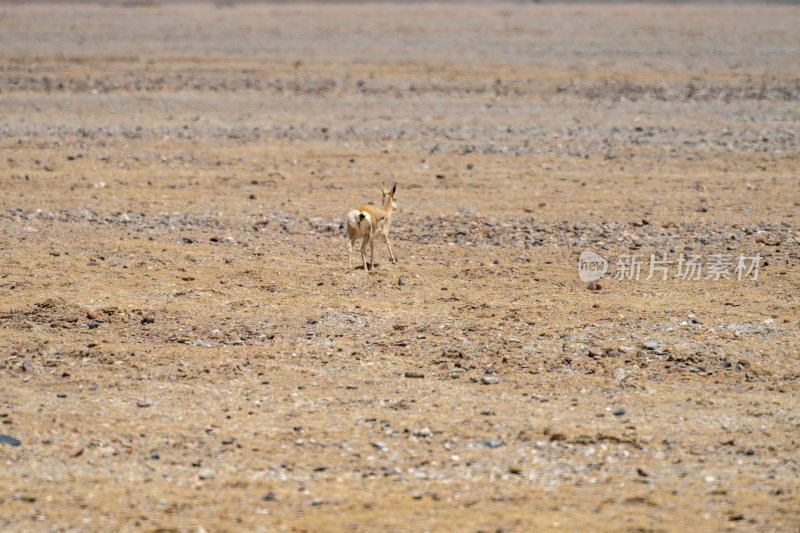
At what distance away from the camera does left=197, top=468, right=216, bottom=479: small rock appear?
691cm

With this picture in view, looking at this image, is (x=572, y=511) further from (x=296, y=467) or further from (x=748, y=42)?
(x=748, y=42)

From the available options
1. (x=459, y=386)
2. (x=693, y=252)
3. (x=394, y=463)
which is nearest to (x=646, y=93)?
(x=693, y=252)

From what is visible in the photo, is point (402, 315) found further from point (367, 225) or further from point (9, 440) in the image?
point (9, 440)

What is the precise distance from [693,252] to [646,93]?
1385cm

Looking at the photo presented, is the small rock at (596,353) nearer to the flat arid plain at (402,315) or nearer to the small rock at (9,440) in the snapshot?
the flat arid plain at (402,315)

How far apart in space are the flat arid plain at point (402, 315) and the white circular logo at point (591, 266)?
0.58 ft

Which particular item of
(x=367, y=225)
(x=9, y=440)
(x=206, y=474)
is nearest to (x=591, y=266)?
(x=367, y=225)

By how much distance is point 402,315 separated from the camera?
1028 centimetres

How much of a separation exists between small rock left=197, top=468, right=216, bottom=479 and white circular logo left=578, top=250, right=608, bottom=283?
6.20m

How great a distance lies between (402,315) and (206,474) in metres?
3.84

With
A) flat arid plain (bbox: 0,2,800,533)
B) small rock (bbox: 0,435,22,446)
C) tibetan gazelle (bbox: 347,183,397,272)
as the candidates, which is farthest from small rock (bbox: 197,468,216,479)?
tibetan gazelle (bbox: 347,183,397,272)

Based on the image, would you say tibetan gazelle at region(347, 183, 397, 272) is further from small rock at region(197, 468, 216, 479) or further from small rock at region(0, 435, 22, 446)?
small rock at region(0, 435, 22, 446)

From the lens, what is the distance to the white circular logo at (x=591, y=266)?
11.7 metres

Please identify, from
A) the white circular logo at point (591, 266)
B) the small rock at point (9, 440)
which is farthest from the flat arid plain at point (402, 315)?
the white circular logo at point (591, 266)
